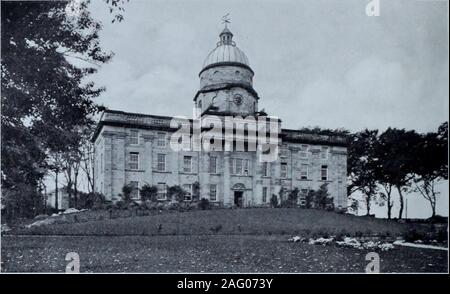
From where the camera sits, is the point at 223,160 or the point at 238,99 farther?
the point at 238,99

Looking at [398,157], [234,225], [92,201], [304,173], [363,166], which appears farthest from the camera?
[304,173]

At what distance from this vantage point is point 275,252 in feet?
26.4

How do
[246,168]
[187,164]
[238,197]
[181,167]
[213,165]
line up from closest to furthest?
[181,167] → [187,164] → [213,165] → [246,168] → [238,197]

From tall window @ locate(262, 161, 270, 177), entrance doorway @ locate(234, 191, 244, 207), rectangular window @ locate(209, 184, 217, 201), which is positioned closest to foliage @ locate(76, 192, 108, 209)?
rectangular window @ locate(209, 184, 217, 201)

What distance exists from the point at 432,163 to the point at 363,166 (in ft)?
21.9

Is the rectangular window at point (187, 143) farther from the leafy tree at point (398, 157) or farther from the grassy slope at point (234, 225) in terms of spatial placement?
the leafy tree at point (398, 157)

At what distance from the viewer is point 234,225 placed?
13828 millimetres

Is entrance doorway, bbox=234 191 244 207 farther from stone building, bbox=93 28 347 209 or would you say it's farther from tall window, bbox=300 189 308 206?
tall window, bbox=300 189 308 206

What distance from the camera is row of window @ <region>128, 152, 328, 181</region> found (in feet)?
61.3

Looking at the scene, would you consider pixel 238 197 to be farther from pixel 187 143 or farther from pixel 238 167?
pixel 187 143

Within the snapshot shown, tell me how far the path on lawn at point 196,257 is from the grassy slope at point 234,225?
191cm

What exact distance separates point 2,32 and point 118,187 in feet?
38.1

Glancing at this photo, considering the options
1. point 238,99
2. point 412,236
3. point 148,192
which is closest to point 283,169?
point 238,99
